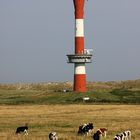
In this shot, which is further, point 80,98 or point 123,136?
point 80,98

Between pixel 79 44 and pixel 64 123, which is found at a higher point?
pixel 79 44

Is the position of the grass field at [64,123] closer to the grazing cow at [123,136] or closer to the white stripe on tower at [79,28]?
the grazing cow at [123,136]

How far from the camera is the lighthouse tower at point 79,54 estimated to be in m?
85.8

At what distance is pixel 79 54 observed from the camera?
8644 centimetres

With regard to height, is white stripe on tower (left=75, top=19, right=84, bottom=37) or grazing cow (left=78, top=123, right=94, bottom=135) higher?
white stripe on tower (left=75, top=19, right=84, bottom=37)

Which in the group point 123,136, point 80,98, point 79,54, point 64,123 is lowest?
point 123,136

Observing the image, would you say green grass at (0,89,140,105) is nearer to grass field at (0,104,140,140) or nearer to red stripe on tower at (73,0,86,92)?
red stripe on tower at (73,0,86,92)

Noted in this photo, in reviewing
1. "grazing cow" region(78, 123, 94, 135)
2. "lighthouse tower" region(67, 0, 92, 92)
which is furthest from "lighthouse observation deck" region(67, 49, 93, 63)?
"grazing cow" region(78, 123, 94, 135)

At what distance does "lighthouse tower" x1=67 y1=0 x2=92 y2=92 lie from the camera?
85850 mm

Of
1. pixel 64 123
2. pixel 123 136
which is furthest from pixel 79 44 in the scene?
pixel 123 136

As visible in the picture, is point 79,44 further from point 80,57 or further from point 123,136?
point 123,136

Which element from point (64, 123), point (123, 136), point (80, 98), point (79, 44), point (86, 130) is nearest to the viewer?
point (123, 136)

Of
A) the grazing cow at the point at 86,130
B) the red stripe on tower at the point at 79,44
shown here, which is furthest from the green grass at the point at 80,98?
the grazing cow at the point at 86,130

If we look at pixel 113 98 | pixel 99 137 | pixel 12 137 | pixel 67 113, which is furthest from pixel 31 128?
pixel 113 98
